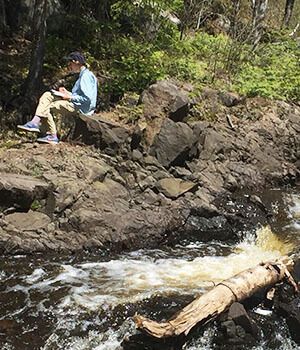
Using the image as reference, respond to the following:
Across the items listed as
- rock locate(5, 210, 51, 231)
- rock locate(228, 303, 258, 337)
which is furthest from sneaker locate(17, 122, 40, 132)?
rock locate(228, 303, 258, 337)

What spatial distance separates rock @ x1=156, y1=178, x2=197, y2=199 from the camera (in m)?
9.34

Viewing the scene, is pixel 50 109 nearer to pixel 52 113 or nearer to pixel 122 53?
pixel 52 113

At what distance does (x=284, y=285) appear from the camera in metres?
6.59

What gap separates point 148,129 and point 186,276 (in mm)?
4481

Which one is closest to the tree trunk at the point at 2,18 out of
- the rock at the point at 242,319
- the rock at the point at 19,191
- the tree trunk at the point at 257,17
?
the rock at the point at 19,191

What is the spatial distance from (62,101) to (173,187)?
282 centimetres

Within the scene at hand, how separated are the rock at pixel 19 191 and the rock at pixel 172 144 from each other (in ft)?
9.89

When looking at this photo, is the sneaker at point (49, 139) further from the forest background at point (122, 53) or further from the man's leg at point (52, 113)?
the forest background at point (122, 53)

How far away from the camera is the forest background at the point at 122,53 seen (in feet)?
37.9

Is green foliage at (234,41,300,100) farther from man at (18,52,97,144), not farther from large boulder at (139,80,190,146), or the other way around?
man at (18,52,97,144)

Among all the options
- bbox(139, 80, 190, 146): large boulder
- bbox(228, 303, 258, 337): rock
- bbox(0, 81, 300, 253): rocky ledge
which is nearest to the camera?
Result: bbox(228, 303, 258, 337): rock

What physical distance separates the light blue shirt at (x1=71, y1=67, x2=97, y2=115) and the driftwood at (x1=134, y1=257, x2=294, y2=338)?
5.02 m

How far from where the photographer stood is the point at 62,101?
9.70 m

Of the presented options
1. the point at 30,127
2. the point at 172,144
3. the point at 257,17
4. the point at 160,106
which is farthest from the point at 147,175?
the point at 257,17
